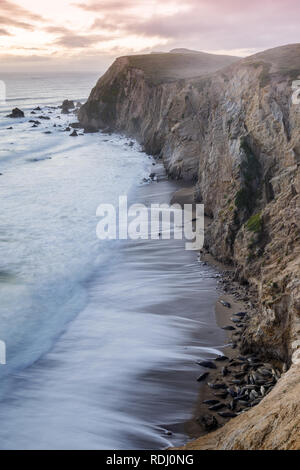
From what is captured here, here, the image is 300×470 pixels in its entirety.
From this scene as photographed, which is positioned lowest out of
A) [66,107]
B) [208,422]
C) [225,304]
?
[208,422]

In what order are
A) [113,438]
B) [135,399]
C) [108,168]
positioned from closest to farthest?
[113,438] < [135,399] < [108,168]

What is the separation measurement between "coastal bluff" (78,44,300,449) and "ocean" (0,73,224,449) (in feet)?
4.30

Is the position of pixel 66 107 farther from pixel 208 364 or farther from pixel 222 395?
pixel 222 395

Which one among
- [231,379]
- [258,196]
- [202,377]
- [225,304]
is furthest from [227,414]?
[258,196]

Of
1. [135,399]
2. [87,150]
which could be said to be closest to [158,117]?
[87,150]

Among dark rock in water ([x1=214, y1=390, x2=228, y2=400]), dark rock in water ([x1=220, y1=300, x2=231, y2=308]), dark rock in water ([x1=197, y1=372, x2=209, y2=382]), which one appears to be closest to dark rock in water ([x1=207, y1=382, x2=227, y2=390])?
dark rock in water ([x1=214, y1=390, x2=228, y2=400])

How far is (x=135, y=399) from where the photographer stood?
345 inches

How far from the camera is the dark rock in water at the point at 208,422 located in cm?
770

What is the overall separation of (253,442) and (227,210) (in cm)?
1124

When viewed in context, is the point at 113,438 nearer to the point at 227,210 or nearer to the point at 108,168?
the point at 227,210

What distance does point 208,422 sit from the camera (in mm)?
7754

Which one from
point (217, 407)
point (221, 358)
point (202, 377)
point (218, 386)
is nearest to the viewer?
point (217, 407)

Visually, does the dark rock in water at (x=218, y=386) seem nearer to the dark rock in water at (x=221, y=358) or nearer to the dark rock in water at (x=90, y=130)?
the dark rock in water at (x=221, y=358)

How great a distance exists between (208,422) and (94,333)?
4.65m
